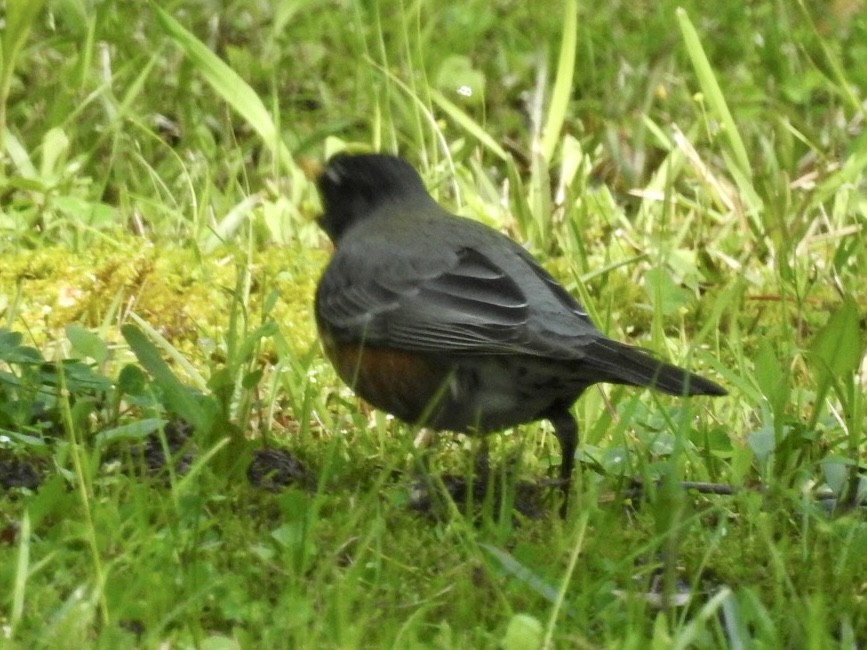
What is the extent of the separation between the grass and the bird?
164mm

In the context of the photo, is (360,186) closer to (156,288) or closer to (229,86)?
(156,288)

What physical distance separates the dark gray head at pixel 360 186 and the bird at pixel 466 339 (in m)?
→ 0.32

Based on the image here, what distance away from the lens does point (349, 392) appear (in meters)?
4.64

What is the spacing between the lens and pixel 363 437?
13.5 ft

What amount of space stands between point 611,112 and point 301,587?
4666 mm

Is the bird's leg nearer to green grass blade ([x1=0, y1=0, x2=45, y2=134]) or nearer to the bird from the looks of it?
the bird

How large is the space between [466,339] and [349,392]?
0.96 meters

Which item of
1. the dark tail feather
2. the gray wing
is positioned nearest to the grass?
the dark tail feather

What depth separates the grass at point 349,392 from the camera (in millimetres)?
2895

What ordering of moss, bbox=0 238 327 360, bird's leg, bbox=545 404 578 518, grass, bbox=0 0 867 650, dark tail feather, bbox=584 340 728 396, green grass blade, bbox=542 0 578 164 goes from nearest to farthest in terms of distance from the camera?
grass, bbox=0 0 867 650, dark tail feather, bbox=584 340 728 396, bird's leg, bbox=545 404 578 518, moss, bbox=0 238 327 360, green grass blade, bbox=542 0 578 164

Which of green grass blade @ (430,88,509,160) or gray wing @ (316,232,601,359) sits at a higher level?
green grass blade @ (430,88,509,160)

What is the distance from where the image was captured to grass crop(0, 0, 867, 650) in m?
2.89

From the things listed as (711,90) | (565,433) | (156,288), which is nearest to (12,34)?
(156,288)

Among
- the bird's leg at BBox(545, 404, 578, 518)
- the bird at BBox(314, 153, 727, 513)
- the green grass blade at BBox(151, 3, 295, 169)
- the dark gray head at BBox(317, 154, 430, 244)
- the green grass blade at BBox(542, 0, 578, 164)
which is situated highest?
the green grass blade at BBox(542, 0, 578, 164)
